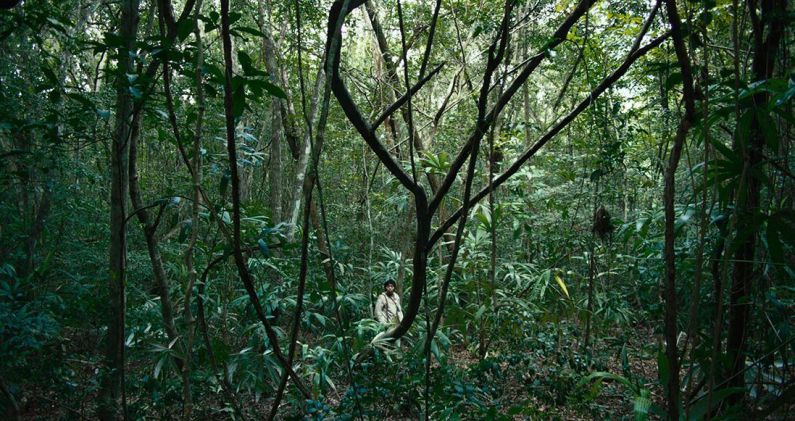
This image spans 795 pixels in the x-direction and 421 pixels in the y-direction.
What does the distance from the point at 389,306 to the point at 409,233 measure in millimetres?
906

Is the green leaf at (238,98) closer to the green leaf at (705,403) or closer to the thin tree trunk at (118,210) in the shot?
the thin tree trunk at (118,210)

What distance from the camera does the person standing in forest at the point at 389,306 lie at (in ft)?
17.4

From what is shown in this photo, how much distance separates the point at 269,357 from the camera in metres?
3.80

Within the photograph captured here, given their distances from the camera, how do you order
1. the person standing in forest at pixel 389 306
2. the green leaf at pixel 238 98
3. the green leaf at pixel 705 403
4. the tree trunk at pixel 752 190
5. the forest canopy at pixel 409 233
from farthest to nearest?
the person standing in forest at pixel 389 306 < the green leaf at pixel 705 403 < the tree trunk at pixel 752 190 < the forest canopy at pixel 409 233 < the green leaf at pixel 238 98

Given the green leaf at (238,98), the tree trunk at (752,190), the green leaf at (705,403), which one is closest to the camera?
the green leaf at (238,98)

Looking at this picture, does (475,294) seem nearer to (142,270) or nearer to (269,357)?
(269,357)

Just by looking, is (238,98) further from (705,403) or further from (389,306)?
(389,306)

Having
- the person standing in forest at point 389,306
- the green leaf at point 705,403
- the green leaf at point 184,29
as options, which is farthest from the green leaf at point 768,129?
the person standing in forest at point 389,306

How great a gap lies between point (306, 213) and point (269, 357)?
2.88m

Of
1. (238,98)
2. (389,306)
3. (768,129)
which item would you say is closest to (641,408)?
(768,129)

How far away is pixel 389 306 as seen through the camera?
5.46 metres

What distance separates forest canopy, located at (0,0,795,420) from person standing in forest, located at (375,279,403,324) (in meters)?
0.03

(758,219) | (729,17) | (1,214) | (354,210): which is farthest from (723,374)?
(354,210)

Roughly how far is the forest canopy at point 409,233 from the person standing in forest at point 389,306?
3 cm
